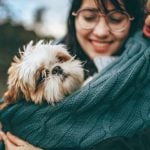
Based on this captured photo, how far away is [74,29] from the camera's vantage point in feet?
11.3

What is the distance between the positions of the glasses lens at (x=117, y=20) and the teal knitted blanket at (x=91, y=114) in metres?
0.29

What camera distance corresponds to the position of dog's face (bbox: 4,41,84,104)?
2.92m

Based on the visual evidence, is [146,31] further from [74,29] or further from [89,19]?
[74,29]

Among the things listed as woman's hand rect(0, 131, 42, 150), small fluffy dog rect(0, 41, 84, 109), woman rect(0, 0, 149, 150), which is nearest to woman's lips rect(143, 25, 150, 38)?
woman rect(0, 0, 149, 150)

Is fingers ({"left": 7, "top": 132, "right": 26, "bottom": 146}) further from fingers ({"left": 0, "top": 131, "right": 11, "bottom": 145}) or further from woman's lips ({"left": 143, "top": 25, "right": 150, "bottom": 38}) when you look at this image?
woman's lips ({"left": 143, "top": 25, "right": 150, "bottom": 38})

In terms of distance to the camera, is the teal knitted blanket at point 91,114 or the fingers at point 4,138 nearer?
the teal knitted blanket at point 91,114

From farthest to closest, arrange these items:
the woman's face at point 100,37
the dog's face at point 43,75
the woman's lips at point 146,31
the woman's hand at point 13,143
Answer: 1. the woman's face at point 100,37
2. the woman's lips at point 146,31
3. the woman's hand at point 13,143
4. the dog's face at point 43,75

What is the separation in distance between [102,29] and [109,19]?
0.07 meters

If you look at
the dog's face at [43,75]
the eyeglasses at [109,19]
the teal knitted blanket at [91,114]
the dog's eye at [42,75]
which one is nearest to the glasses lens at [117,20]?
the eyeglasses at [109,19]

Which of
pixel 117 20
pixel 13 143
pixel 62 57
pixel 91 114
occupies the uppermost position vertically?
pixel 117 20

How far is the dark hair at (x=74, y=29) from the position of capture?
3324 millimetres

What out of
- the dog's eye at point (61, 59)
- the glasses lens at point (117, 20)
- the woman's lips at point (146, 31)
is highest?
the glasses lens at point (117, 20)

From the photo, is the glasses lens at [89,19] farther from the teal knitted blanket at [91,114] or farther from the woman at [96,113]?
the teal knitted blanket at [91,114]

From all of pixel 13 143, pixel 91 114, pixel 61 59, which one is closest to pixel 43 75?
pixel 61 59
